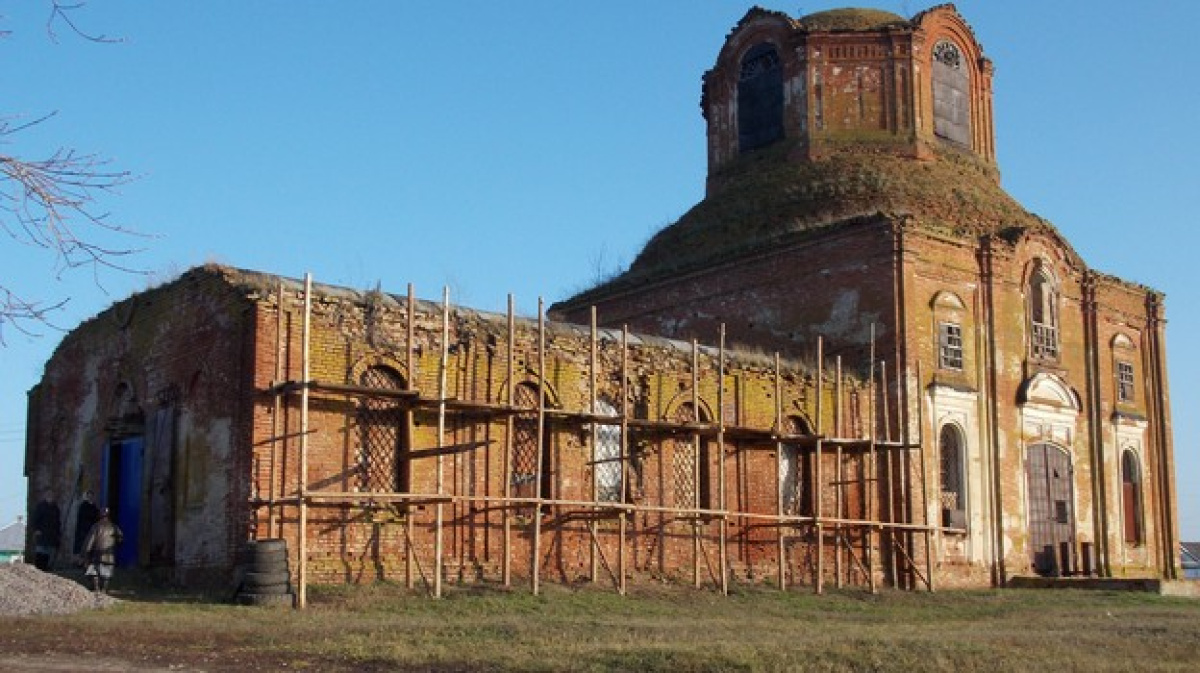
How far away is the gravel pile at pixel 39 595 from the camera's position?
15.6 m

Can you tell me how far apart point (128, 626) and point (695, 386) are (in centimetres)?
1068

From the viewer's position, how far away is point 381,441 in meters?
19.6

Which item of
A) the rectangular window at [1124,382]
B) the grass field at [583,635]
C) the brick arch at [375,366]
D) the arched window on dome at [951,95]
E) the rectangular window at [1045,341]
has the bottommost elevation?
the grass field at [583,635]

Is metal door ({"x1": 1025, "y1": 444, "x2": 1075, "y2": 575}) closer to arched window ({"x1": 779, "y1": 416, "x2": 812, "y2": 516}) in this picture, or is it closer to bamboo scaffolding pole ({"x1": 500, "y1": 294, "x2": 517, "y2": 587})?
arched window ({"x1": 779, "y1": 416, "x2": 812, "y2": 516})

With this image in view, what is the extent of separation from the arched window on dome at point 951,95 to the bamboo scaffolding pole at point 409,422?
53.7 feet

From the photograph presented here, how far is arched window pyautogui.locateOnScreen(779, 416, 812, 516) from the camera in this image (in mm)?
25312

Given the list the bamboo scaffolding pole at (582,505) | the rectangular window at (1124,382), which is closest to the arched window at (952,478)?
the bamboo scaffolding pole at (582,505)

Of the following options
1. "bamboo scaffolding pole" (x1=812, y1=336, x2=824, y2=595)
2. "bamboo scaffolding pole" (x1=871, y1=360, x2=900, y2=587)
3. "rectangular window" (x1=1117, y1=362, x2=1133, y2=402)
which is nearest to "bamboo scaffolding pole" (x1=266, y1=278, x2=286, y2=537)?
"bamboo scaffolding pole" (x1=812, y1=336, x2=824, y2=595)

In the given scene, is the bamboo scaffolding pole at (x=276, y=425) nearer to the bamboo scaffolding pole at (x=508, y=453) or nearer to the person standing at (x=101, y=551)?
the person standing at (x=101, y=551)

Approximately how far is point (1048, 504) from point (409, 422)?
577 inches

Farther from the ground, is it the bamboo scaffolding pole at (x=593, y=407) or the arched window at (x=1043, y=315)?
the arched window at (x=1043, y=315)

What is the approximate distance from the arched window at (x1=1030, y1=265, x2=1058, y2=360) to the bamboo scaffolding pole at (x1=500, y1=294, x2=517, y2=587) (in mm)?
12727

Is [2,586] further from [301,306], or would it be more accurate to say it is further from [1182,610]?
[1182,610]

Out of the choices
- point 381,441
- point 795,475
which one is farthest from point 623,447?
point 795,475
